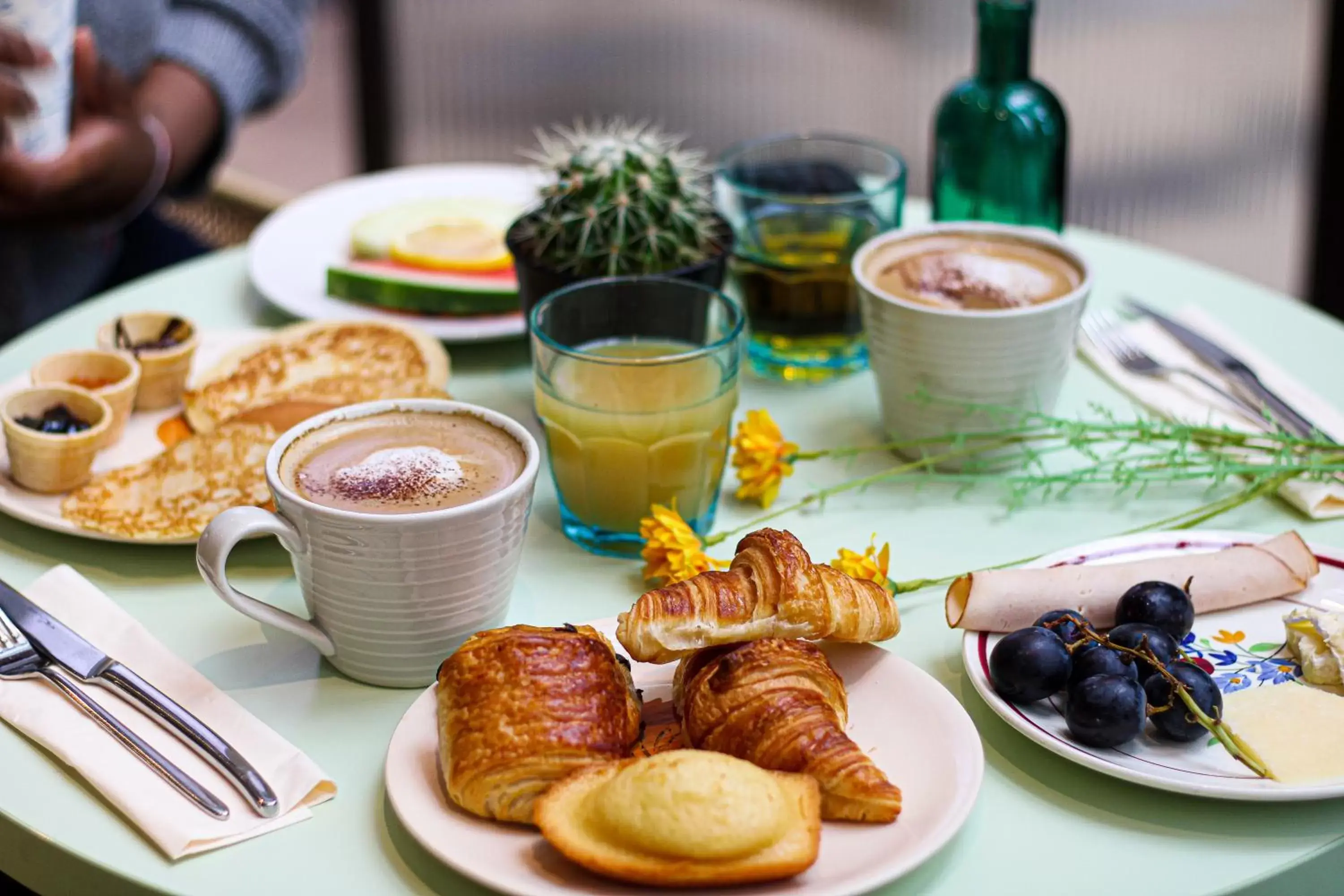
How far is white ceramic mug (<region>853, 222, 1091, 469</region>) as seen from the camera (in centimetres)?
138

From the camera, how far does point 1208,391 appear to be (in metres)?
1.58

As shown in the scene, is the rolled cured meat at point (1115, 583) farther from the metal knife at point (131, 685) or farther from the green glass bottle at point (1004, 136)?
the green glass bottle at point (1004, 136)

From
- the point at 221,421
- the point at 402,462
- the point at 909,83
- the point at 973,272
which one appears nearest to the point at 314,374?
the point at 221,421

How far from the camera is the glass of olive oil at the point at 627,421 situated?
→ 1275 millimetres

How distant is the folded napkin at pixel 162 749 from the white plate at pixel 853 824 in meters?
0.08

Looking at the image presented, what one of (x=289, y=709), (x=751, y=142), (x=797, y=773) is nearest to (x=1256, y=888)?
(x=797, y=773)

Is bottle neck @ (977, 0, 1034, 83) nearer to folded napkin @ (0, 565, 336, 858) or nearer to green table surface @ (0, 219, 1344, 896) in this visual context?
green table surface @ (0, 219, 1344, 896)

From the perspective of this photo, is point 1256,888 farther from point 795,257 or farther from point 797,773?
point 795,257

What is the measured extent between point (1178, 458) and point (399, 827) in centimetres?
89

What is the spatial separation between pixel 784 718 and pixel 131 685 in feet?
1.66

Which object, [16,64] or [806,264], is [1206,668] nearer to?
[806,264]

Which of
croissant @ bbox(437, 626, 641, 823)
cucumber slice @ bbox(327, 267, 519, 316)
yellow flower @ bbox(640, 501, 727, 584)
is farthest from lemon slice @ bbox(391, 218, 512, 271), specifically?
croissant @ bbox(437, 626, 641, 823)

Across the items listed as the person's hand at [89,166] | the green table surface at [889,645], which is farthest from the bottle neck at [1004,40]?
the person's hand at [89,166]

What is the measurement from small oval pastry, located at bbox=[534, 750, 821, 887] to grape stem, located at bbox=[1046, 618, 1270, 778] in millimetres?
281
